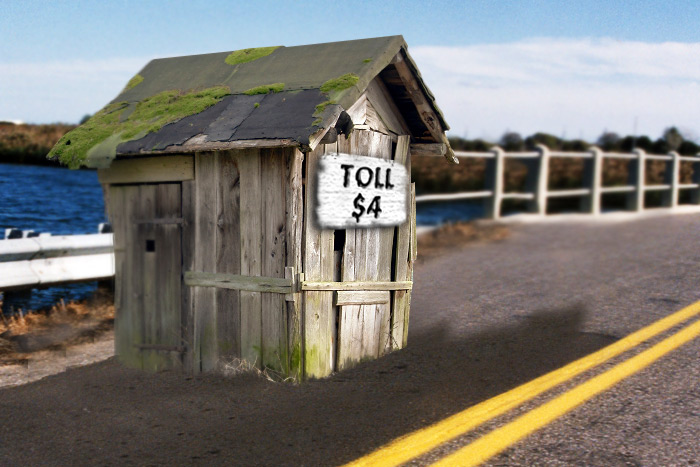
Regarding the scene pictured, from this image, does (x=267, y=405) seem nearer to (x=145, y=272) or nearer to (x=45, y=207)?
(x=145, y=272)

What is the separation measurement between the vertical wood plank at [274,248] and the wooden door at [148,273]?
3.46 feet

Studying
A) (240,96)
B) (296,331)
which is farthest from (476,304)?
(240,96)

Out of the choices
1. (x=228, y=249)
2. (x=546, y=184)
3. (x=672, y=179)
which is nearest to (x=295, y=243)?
(x=228, y=249)

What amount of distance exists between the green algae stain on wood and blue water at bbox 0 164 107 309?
167 cm

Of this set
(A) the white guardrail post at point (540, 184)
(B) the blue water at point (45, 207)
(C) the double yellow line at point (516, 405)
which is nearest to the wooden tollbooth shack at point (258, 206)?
(C) the double yellow line at point (516, 405)

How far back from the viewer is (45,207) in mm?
9656

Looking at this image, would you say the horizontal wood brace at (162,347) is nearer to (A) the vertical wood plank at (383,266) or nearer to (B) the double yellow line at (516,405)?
(A) the vertical wood plank at (383,266)

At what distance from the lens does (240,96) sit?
20.9 feet

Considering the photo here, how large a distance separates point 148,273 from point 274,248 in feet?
5.38

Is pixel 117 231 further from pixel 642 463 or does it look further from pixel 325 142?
pixel 642 463

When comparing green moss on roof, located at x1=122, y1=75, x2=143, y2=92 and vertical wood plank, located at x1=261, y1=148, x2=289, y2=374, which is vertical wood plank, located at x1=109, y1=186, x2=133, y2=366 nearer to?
green moss on roof, located at x1=122, y1=75, x2=143, y2=92

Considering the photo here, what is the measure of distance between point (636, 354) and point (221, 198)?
379 centimetres

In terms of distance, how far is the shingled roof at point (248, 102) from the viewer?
18.6 ft

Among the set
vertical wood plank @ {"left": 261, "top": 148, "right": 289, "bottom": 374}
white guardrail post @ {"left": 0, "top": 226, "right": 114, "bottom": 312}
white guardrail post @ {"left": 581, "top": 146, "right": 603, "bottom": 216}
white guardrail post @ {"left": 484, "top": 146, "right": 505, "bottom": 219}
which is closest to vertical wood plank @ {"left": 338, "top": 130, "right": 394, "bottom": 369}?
vertical wood plank @ {"left": 261, "top": 148, "right": 289, "bottom": 374}
